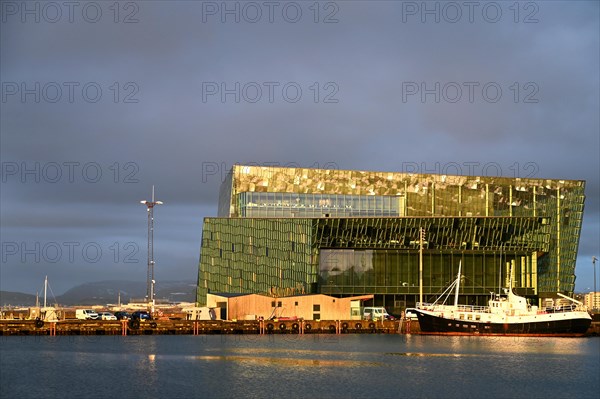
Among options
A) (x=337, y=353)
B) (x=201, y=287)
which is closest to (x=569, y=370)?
(x=337, y=353)

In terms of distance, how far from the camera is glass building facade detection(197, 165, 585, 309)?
157750 mm

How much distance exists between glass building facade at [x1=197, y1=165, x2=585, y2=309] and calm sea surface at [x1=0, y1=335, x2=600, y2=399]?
2893 cm

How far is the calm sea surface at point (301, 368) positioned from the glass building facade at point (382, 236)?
94.9 ft

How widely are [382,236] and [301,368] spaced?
219ft

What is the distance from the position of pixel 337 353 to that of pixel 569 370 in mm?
24860

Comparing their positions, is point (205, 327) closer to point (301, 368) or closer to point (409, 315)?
point (409, 315)

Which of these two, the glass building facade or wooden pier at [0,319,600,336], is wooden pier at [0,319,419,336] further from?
the glass building facade

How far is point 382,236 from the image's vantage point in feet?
521

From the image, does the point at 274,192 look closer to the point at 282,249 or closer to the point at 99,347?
the point at 282,249

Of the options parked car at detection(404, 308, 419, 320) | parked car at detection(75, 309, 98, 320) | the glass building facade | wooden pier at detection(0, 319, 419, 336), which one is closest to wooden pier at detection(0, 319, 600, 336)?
wooden pier at detection(0, 319, 419, 336)

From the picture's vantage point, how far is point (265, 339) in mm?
134000

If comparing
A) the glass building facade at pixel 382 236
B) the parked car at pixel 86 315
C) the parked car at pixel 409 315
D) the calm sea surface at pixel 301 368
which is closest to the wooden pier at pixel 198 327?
the parked car at pixel 409 315

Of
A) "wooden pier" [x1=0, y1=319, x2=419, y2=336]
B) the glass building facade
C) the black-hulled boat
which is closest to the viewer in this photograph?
the black-hulled boat

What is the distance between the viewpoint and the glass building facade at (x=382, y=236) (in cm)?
15775
